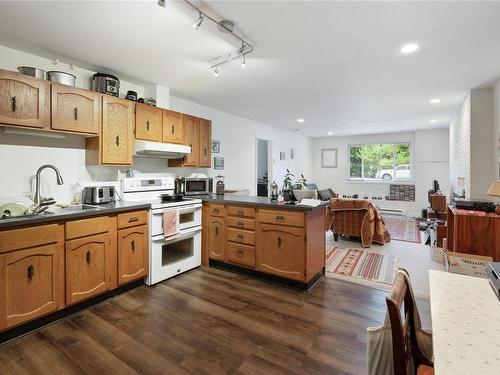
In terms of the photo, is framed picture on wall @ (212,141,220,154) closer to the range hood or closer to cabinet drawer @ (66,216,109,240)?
the range hood

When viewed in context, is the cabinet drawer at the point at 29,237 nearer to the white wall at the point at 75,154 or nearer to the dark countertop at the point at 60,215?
the dark countertop at the point at 60,215

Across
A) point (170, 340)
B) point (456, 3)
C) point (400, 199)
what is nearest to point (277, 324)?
point (170, 340)

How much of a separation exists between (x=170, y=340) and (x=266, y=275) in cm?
135

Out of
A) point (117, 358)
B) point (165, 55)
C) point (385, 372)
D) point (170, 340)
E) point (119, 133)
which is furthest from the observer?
point (119, 133)

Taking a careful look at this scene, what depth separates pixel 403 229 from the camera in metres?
5.85

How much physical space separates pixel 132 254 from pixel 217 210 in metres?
1.14

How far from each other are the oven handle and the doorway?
334 cm

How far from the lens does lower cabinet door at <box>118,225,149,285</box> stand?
2674 mm

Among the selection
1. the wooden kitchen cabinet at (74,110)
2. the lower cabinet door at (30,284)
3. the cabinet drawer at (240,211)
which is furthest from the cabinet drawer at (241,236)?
the wooden kitchen cabinet at (74,110)

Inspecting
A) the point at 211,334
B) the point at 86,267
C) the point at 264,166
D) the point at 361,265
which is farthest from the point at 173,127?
the point at 264,166

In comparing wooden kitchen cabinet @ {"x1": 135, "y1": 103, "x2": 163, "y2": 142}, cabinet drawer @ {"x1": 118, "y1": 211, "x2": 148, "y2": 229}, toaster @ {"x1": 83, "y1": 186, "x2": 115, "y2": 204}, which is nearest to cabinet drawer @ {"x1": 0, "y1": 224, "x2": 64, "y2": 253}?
cabinet drawer @ {"x1": 118, "y1": 211, "x2": 148, "y2": 229}

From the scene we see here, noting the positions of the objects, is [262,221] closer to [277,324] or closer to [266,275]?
[266,275]

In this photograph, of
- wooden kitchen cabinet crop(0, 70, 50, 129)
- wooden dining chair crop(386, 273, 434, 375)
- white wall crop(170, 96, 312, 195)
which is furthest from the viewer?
white wall crop(170, 96, 312, 195)

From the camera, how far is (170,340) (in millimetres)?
1992
